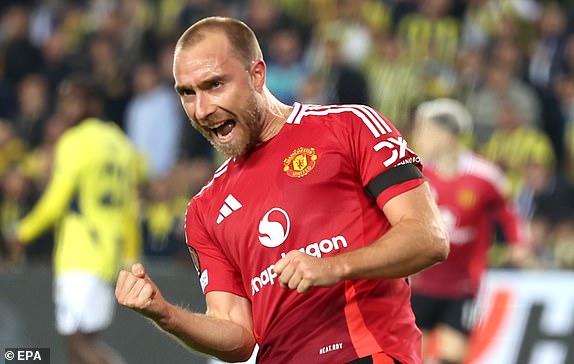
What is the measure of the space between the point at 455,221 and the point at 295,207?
5110 mm

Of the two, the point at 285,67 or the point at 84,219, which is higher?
the point at 285,67

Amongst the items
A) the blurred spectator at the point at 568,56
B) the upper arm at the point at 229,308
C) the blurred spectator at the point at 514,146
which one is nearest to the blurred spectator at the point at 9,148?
the blurred spectator at the point at 514,146

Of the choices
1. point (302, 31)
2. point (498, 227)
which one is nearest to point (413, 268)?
point (498, 227)

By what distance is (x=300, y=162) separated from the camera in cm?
427

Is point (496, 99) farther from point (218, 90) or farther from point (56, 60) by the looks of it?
point (218, 90)

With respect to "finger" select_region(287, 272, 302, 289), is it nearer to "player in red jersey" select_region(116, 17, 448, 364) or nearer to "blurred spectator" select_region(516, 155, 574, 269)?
"player in red jersey" select_region(116, 17, 448, 364)

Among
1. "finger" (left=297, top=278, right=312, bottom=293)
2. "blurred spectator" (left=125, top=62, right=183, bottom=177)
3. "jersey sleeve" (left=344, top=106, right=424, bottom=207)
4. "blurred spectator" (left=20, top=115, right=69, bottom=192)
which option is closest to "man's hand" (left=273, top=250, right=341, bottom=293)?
"finger" (left=297, top=278, right=312, bottom=293)

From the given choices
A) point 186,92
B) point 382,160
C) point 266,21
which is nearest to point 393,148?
point 382,160

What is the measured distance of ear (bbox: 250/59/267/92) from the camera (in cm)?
429

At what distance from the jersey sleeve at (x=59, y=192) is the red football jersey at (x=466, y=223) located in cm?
269

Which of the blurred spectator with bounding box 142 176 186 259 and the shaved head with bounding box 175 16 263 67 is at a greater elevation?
the shaved head with bounding box 175 16 263 67

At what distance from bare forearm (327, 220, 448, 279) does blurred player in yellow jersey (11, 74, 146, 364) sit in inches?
215

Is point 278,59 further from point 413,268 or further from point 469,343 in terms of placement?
point 413,268

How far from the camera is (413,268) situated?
3.88m
